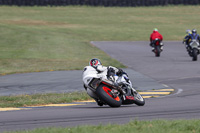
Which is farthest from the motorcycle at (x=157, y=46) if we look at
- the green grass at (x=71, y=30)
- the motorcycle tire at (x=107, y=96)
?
the motorcycle tire at (x=107, y=96)

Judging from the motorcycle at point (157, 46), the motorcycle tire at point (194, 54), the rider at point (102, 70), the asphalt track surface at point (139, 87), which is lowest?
the motorcycle at point (157, 46)

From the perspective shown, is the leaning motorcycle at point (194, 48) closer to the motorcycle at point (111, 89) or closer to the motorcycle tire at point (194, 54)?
the motorcycle tire at point (194, 54)

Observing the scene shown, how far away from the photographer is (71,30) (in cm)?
4841

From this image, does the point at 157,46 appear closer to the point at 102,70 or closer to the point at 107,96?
the point at 102,70

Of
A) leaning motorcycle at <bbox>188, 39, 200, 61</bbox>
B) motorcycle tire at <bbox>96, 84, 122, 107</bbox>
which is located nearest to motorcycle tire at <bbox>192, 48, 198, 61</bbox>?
leaning motorcycle at <bbox>188, 39, 200, 61</bbox>

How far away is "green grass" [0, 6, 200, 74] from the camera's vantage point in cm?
2691

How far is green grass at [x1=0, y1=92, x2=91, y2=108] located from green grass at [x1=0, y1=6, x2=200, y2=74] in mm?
7886

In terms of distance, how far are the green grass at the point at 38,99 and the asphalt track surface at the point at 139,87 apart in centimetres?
99

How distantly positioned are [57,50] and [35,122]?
2326 cm

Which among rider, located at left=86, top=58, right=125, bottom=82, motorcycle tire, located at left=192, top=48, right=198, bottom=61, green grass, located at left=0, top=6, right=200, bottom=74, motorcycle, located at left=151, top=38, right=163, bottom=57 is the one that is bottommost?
green grass, located at left=0, top=6, right=200, bottom=74

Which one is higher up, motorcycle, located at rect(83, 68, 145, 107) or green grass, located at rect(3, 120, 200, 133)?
green grass, located at rect(3, 120, 200, 133)

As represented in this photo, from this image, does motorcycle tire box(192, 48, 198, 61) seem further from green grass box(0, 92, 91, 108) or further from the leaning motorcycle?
green grass box(0, 92, 91, 108)

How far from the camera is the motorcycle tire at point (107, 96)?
11.2 metres

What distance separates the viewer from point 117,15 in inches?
2435
